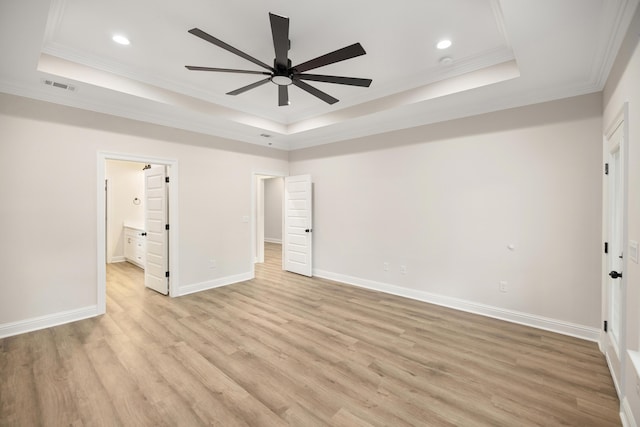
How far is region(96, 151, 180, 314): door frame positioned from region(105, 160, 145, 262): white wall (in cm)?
318

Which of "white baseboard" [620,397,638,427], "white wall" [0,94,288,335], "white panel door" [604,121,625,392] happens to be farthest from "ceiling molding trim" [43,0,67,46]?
"white baseboard" [620,397,638,427]

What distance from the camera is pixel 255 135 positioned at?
5238mm

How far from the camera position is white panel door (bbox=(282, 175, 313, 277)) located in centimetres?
561

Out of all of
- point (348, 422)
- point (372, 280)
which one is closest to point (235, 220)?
Answer: point (372, 280)

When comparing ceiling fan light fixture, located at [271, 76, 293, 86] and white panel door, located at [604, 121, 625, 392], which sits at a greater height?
ceiling fan light fixture, located at [271, 76, 293, 86]

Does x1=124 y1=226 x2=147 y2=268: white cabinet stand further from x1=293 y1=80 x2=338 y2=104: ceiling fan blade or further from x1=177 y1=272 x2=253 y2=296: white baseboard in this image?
x1=293 y1=80 x2=338 y2=104: ceiling fan blade

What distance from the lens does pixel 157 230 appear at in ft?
15.3

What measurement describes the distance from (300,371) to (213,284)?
303 centimetres

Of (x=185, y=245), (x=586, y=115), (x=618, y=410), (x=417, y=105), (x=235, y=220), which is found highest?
(x=417, y=105)

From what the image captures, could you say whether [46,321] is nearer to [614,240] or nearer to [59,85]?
[59,85]

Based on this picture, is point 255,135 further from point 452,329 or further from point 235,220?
point 452,329

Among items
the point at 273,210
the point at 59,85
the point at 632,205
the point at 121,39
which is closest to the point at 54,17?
the point at 121,39

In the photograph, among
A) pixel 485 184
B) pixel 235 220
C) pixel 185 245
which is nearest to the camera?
pixel 485 184

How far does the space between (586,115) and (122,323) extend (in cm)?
600
